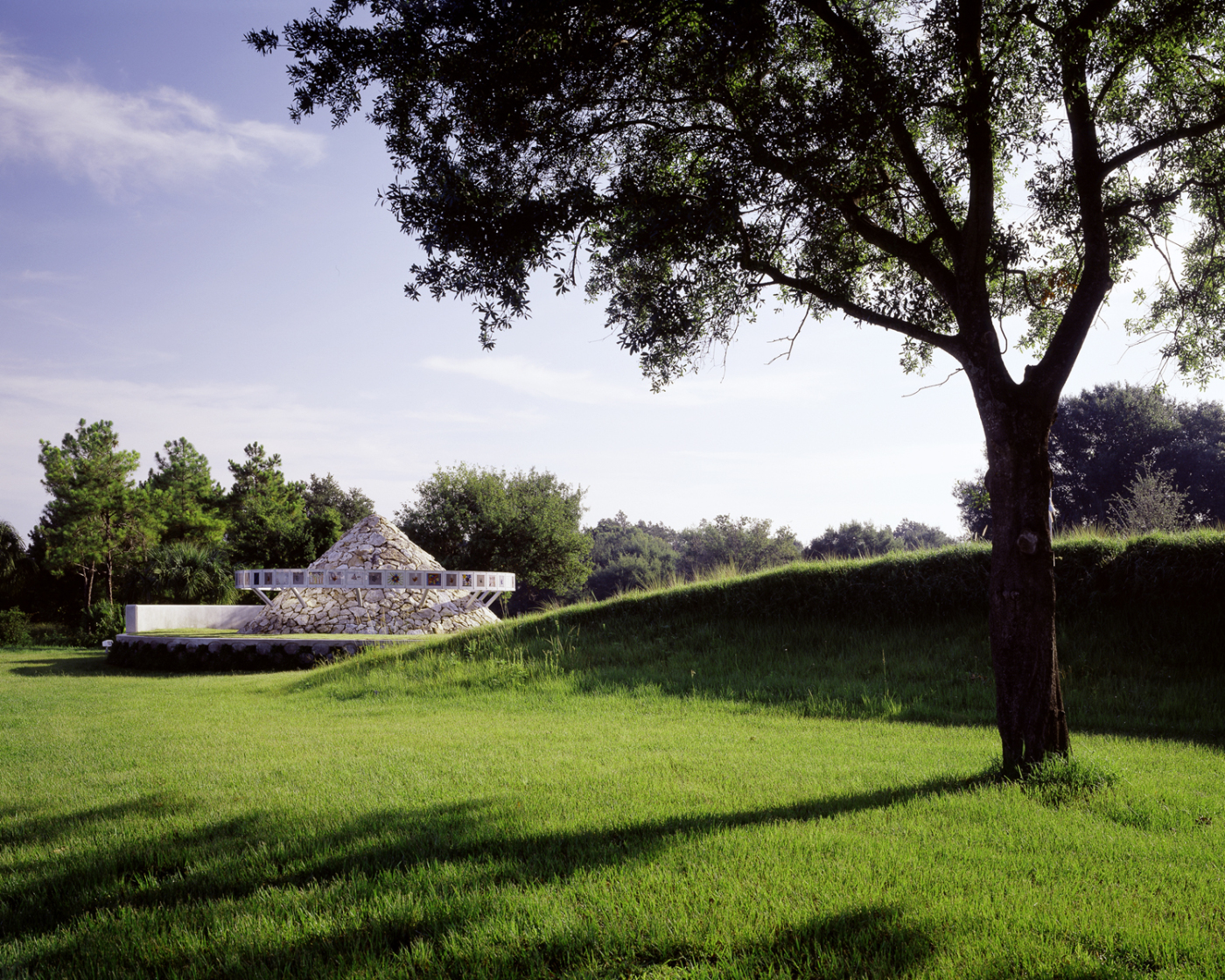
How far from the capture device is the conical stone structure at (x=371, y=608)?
2222cm

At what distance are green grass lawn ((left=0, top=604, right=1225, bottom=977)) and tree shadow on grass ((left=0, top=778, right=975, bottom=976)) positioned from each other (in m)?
0.01

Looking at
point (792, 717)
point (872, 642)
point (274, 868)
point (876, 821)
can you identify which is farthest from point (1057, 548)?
point (274, 868)

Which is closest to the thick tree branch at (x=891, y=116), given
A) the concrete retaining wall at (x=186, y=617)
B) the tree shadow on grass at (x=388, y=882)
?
the tree shadow on grass at (x=388, y=882)

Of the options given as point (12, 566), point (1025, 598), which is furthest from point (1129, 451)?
point (12, 566)

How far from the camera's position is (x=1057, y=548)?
38.8 ft

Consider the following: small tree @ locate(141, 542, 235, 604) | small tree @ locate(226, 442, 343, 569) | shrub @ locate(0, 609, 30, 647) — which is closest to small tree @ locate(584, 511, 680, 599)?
small tree @ locate(226, 442, 343, 569)

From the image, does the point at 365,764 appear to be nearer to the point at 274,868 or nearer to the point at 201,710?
the point at 274,868

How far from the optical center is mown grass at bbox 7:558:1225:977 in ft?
9.01

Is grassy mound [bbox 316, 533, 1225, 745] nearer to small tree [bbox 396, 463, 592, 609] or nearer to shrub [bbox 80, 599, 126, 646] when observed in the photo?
shrub [bbox 80, 599, 126, 646]

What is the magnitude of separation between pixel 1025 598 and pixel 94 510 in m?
40.2

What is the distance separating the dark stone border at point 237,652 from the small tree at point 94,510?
60.8ft

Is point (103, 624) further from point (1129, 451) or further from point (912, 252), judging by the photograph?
point (1129, 451)

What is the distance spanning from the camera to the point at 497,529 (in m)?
39.5

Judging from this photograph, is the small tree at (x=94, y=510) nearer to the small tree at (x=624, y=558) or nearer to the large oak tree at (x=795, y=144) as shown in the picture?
the small tree at (x=624, y=558)
